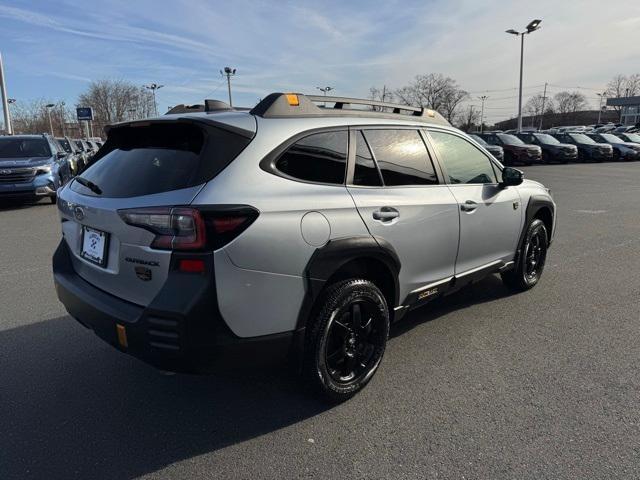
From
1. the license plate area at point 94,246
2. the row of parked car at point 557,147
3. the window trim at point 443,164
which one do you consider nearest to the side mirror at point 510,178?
the window trim at point 443,164

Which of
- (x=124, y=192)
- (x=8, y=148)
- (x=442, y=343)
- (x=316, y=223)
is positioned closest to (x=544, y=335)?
(x=442, y=343)

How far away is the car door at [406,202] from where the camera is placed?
10.2 ft

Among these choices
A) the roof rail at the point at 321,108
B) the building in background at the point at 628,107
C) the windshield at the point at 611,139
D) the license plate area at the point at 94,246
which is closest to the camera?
the license plate area at the point at 94,246

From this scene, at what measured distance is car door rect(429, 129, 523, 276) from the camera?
3.90m

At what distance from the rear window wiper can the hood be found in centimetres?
913

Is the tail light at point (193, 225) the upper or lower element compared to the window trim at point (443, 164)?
lower

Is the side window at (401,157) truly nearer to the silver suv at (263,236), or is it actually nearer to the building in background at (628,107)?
the silver suv at (263,236)

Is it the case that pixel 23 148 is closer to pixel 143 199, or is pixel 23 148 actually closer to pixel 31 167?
pixel 31 167

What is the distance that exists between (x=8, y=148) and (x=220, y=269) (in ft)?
39.8

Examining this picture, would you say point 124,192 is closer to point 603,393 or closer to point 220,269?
point 220,269

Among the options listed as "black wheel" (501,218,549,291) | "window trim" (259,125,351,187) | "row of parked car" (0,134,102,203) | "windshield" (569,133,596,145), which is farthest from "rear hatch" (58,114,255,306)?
"windshield" (569,133,596,145)

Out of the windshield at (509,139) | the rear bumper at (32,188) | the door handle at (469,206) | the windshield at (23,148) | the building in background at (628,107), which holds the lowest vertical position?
the rear bumper at (32,188)

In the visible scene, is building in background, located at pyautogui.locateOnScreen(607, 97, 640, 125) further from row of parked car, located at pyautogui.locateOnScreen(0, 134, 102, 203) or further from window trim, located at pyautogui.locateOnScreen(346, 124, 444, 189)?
window trim, located at pyautogui.locateOnScreen(346, 124, 444, 189)

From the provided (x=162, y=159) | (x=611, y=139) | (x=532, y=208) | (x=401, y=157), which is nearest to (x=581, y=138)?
(x=611, y=139)
